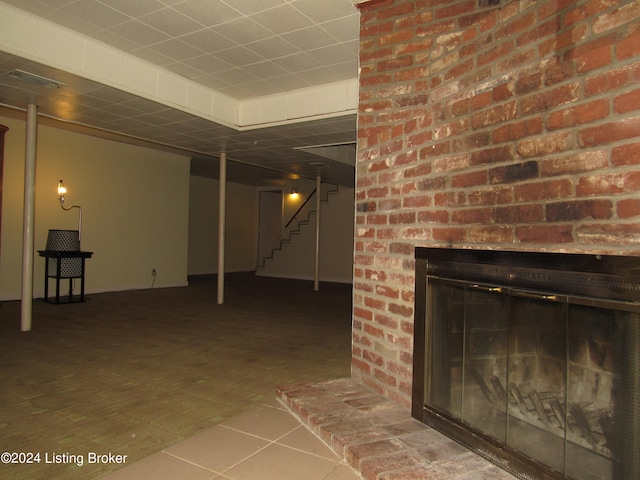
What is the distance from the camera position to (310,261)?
12.2 meters

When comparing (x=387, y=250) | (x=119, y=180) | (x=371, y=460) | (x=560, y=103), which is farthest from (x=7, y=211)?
(x=560, y=103)

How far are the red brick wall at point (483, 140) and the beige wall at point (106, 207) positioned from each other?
6494 millimetres

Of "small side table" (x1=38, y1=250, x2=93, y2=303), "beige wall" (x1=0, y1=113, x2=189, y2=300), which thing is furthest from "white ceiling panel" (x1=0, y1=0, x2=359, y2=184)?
"small side table" (x1=38, y1=250, x2=93, y2=303)

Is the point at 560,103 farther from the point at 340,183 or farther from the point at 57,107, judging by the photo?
the point at 340,183

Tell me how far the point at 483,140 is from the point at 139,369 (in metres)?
2.99

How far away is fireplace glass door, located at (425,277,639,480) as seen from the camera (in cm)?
122

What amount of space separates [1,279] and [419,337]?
6.99m

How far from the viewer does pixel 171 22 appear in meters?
3.44

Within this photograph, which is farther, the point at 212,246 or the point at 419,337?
the point at 212,246

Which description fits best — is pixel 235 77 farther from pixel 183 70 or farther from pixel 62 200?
pixel 62 200

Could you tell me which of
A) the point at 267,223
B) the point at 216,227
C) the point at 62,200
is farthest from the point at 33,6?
the point at 267,223

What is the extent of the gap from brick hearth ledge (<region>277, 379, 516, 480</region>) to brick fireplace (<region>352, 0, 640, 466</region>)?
15 centimetres

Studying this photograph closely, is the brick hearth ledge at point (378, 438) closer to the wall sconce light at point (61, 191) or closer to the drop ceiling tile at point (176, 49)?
the drop ceiling tile at point (176, 49)

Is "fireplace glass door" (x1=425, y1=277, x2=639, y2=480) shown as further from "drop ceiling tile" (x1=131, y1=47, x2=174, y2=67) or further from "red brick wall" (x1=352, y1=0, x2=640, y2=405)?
"drop ceiling tile" (x1=131, y1=47, x2=174, y2=67)
